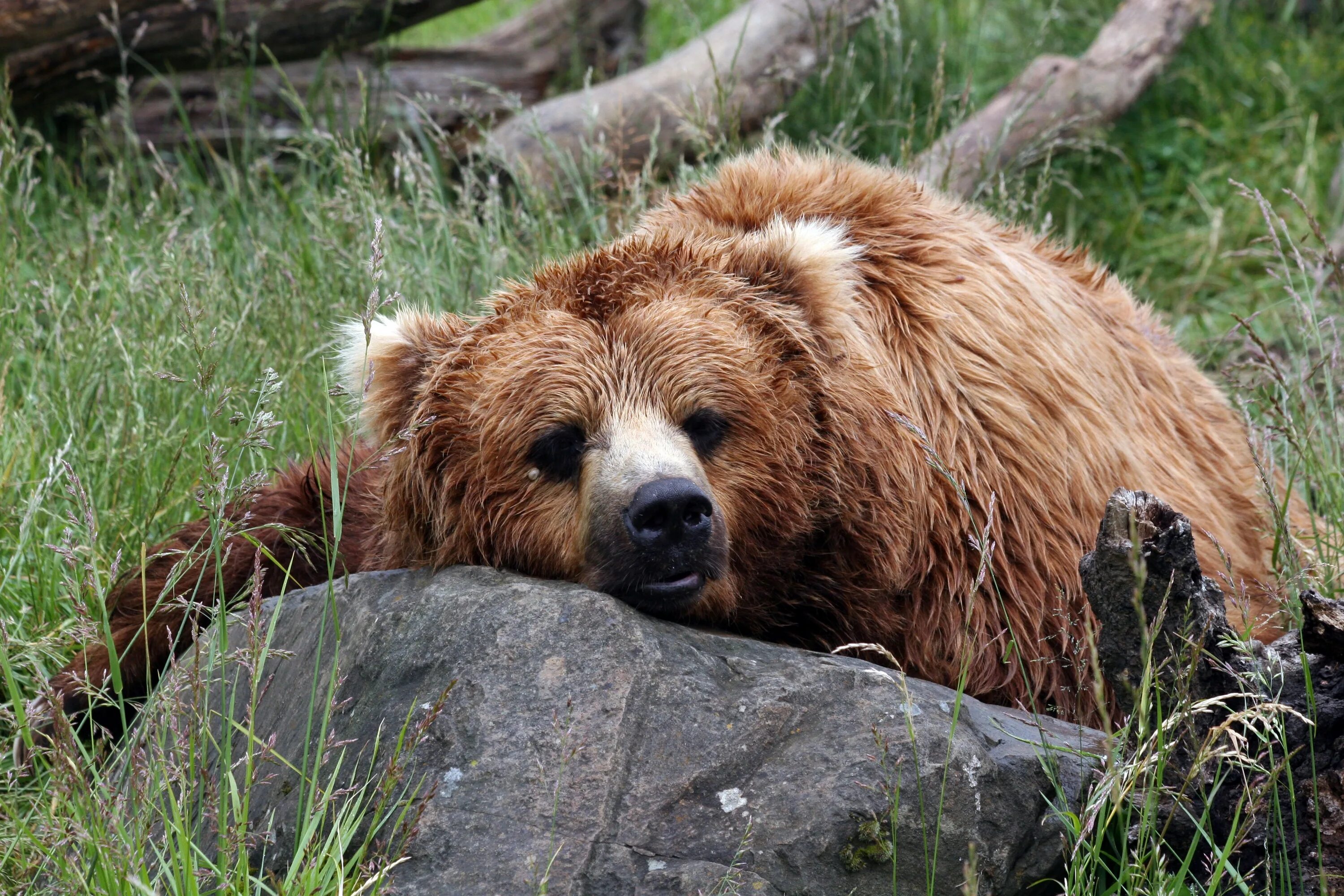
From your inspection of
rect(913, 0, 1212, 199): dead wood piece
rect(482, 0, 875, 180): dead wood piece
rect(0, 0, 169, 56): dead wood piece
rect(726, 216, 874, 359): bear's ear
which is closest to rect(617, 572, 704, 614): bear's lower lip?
rect(726, 216, 874, 359): bear's ear

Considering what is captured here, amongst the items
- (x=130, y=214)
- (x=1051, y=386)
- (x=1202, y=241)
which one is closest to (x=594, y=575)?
(x=1051, y=386)

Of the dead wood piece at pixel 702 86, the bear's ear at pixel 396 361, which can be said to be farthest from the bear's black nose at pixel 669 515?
the dead wood piece at pixel 702 86

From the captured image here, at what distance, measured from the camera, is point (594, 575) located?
127 inches

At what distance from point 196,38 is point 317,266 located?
67.3 inches

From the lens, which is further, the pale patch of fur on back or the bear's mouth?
the pale patch of fur on back

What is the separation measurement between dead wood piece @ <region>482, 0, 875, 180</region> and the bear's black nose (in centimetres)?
352

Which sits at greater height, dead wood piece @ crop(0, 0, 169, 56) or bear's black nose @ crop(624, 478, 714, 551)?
dead wood piece @ crop(0, 0, 169, 56)

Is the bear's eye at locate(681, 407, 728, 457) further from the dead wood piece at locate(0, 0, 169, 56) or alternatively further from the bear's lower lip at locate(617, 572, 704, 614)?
the dead wood piece at locate(0, 0, 169, 56)

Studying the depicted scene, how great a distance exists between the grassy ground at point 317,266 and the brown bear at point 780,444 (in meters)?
0.43

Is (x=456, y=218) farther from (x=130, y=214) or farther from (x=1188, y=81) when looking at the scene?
(x=1188, y=81)

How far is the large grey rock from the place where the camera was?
2.59m

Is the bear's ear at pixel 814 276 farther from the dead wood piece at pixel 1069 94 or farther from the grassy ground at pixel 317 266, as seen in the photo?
the dead wood piece at pixel 1069 94

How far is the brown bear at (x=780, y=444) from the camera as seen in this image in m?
3.31

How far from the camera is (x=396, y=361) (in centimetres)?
363
